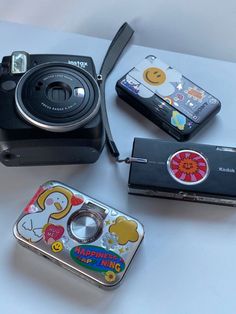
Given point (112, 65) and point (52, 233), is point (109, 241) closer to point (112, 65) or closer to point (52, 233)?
point (52, 233)

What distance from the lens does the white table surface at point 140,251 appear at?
1.64 feet

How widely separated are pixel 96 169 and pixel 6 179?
0.10 meters

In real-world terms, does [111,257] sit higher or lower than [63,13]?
lower

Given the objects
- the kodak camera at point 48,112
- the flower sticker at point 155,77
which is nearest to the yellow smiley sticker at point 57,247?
the kodak camera at point 48,112

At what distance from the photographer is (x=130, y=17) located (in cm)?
75

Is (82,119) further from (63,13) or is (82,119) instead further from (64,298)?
(63,13)

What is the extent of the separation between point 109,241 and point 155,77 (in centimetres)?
22

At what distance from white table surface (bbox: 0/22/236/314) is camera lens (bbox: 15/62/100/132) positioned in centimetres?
7

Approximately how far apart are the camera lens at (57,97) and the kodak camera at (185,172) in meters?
0.08

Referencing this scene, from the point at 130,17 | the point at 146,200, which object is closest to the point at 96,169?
the point at 146,200

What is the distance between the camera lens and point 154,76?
626 millimetres

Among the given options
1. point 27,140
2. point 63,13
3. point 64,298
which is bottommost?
point 64,298

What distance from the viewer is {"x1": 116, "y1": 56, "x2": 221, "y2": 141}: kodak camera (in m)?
0.59

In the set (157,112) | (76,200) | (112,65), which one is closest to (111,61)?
(112,65)
